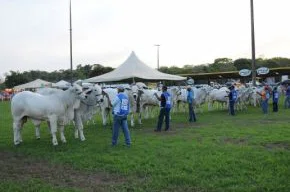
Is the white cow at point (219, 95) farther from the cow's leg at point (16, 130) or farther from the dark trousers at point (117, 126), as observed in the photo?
the cow's leg at point (16, 130)

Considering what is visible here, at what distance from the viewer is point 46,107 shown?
44.6 ft

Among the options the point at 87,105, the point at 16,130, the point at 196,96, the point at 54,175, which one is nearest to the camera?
the point at 54,175

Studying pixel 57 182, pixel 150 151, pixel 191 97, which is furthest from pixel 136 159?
pixel 191 97

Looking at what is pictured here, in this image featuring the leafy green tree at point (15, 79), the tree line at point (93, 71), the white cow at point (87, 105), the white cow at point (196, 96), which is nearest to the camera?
Answer: the white cow at point (87, 105)

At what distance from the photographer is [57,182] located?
29.1 feet

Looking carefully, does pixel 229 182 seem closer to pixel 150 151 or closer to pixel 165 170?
pixel 165 170

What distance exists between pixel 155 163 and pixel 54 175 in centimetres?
240

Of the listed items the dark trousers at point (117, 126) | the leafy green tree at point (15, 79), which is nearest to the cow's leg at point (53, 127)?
the dark trousers at point (117, 126)

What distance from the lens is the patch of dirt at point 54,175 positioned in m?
8.65

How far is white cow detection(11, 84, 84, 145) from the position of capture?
13602mm

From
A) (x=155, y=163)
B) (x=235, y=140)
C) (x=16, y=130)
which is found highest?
(x=16, y=130)

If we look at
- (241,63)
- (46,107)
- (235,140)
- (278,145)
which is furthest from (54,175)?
(241,63)

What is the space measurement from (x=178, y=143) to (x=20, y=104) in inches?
209

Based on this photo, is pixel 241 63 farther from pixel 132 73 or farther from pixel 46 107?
pixel 46 107
